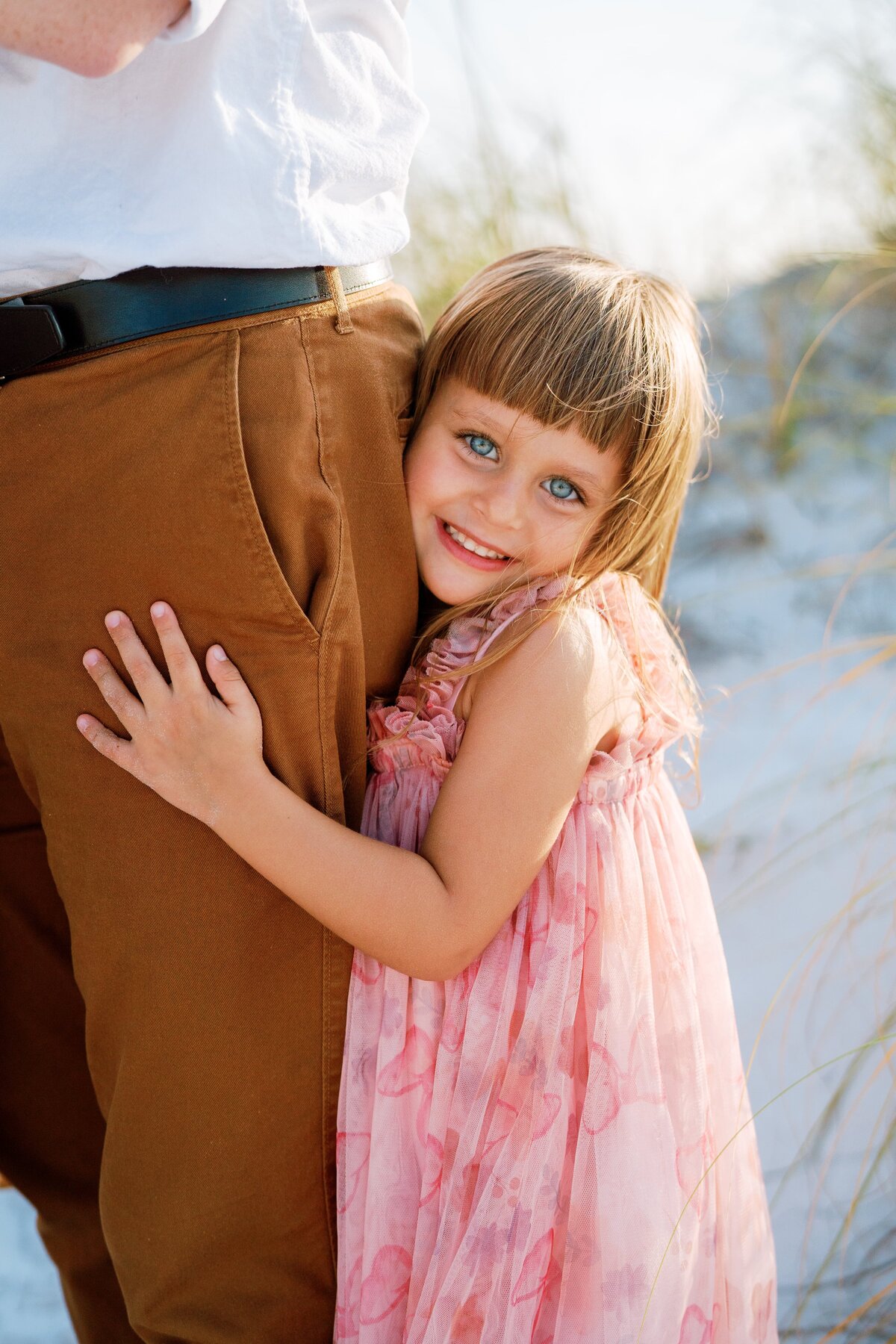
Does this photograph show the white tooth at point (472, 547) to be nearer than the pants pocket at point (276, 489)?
No

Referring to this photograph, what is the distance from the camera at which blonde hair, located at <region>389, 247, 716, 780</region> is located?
1.17 m

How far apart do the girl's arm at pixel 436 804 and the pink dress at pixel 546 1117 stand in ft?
0.25

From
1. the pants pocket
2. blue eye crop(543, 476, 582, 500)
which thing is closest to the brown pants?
the pants pocket

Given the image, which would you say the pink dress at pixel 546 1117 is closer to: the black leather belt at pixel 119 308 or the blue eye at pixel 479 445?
the blue eye at pixel 479 445

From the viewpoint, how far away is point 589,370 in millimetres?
1171

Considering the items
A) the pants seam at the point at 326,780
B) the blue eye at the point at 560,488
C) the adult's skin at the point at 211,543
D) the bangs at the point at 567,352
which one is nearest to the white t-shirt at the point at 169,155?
the adult's skin at the point at 211,543

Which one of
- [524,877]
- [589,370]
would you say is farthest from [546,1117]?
[589,370]

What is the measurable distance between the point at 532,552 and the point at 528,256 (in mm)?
379

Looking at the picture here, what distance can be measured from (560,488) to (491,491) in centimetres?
→ 9

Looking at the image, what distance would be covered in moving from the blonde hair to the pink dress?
0.26ft

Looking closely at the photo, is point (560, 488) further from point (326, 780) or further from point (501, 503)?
point (326, 780)

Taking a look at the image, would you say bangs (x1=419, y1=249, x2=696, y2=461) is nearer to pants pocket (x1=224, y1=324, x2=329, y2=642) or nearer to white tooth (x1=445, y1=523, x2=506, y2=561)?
white tooth (x1=445, y1=523, x2=506, y2=561)

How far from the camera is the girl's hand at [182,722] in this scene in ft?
3.40

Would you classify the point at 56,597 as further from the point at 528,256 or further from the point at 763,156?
the point at 763,156
